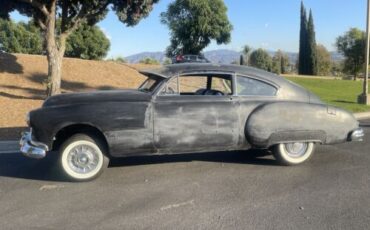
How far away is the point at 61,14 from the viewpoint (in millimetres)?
17734

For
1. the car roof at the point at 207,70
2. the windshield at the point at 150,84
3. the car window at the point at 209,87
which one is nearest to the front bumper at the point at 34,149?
the windshield at the point at 150,84

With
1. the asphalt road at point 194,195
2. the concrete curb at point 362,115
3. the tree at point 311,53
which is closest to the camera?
the asphalt road at point 194,195

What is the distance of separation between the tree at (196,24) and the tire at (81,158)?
5140 cm

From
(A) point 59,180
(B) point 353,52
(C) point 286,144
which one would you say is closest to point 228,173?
(C) point 286,144

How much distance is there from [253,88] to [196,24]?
51815 millimetres

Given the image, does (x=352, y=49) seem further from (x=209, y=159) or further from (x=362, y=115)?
(x=209, y=159)

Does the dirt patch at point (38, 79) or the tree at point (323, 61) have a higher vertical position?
the tree at point (323, 61)

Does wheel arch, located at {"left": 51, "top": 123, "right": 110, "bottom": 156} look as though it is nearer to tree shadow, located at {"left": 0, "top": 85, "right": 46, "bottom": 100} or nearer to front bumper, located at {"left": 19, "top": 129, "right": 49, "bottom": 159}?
front bumper, located at {"left": 19, "top": 129, "right": 49, "bottom": 159}

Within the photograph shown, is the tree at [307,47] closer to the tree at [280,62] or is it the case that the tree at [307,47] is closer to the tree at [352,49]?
the tree at [352,49]

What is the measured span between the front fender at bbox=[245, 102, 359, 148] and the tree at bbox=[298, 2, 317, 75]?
58.1m

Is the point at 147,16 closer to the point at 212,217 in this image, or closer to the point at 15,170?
the point at 15,170

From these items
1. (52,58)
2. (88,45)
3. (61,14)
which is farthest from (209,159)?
(88,45)

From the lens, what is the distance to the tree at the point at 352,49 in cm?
6231

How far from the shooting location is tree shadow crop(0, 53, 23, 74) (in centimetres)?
2070
